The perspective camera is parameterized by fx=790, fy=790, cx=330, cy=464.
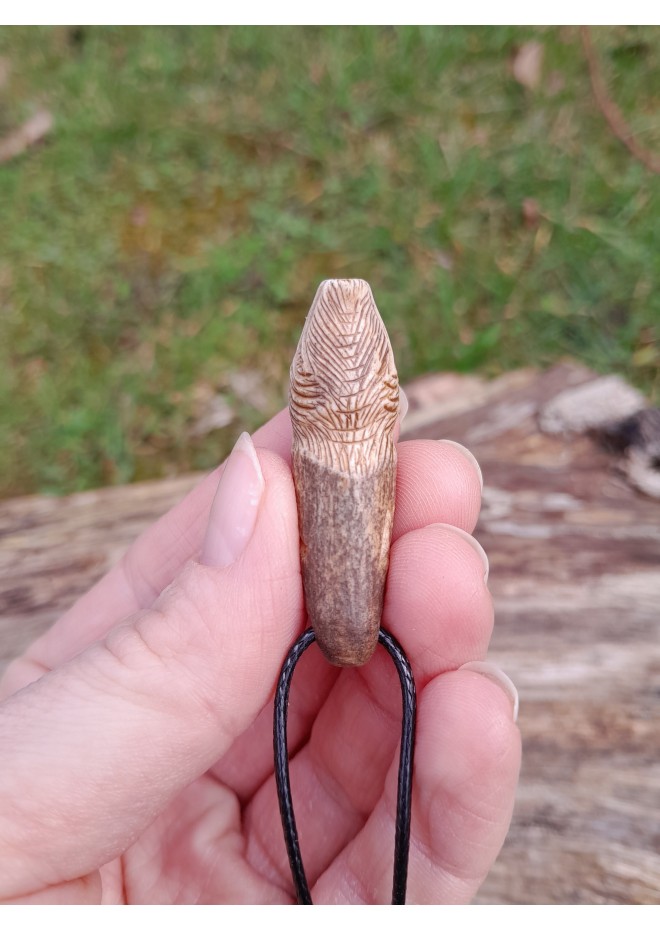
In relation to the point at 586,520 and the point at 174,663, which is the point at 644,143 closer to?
the point at 586,520

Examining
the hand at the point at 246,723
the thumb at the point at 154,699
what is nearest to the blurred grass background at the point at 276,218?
the hand at the point at 246,723

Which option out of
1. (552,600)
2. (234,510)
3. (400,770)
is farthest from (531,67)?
(400,770)

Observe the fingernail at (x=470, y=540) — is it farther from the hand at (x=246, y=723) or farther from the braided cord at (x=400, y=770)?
the braided cord at (x=400, y=770)

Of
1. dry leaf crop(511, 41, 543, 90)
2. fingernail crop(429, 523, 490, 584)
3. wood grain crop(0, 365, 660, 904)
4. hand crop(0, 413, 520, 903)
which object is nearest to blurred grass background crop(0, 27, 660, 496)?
dry leaf crop(511, 41, 543, 90)

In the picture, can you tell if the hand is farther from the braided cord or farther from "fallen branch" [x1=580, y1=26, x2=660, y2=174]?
"fallen branch" [x1=580, y1=26, x2=660, y2=174]

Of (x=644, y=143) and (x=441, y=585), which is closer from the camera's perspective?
(x=441, y=585)

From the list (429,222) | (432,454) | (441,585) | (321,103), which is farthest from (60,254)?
(441,585)
